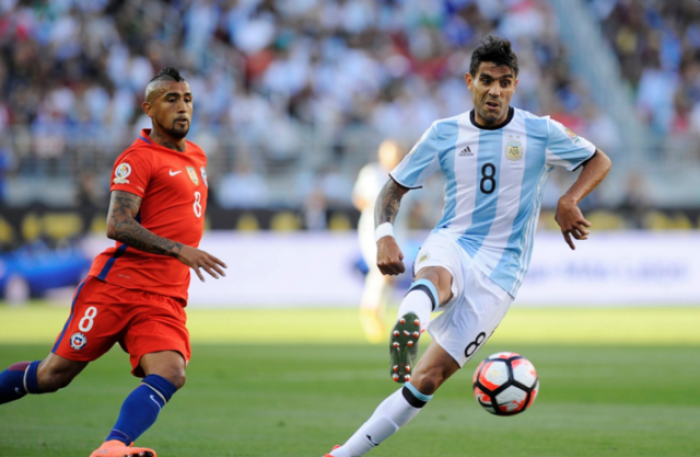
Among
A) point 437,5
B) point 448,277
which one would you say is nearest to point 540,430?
point 448,277

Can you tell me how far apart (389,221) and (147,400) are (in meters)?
1.57

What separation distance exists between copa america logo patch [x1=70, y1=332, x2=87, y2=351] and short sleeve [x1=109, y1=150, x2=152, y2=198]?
799 millimetres

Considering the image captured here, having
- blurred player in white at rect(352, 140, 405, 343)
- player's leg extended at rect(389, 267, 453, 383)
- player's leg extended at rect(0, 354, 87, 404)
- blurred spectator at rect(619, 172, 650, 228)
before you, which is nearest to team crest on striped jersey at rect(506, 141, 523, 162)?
player's leg extended at rect(389, 267, 453, 383)

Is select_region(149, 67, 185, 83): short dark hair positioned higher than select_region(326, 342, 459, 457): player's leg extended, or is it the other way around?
select_region(149, 67, 185, 83): short dark hair

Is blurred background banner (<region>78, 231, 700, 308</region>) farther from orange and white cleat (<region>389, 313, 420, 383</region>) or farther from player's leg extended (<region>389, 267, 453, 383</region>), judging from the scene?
orange and white cleat (<region>389, 313, 420, 383</region>)

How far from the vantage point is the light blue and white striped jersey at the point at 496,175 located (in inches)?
221

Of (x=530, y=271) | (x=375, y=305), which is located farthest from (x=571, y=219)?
(x=530, y=271)

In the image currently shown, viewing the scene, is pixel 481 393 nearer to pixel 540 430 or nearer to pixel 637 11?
pixel 540 430

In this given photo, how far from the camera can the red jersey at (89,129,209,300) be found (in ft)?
18.4

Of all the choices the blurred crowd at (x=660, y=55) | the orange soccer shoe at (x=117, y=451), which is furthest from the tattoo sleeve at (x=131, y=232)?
the blurred crowd at (x=660, y=55)

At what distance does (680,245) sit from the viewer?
1969 cm

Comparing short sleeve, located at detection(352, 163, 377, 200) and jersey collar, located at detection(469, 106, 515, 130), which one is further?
short sleeve, located at detection(352, 163, 377, 200)

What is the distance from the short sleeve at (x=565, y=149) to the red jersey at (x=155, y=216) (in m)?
1.99

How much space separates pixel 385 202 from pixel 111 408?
3536mm
